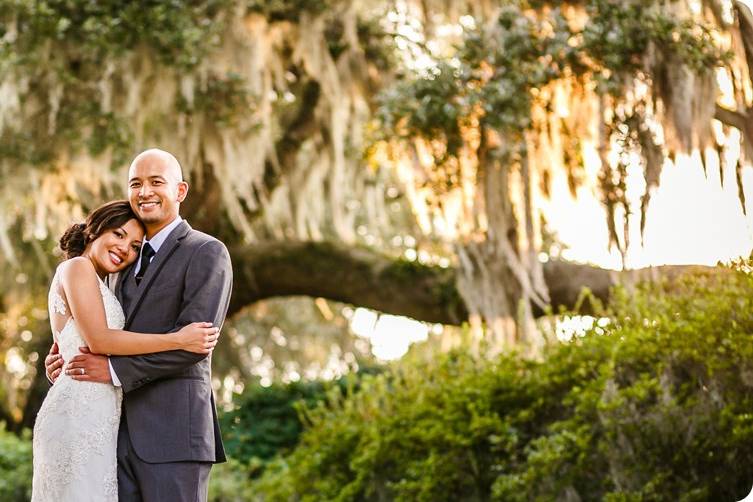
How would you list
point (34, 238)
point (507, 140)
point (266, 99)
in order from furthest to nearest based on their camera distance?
point (34, 238), point (266, 99), point (507, 140)

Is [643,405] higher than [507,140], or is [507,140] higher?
[507,140]

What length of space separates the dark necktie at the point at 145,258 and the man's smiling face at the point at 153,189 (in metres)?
0.08

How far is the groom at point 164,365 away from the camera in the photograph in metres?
3.09

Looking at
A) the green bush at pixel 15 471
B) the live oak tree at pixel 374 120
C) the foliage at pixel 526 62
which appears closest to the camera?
the foliage at pixel 526 62

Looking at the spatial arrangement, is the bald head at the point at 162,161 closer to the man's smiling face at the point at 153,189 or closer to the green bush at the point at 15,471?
the man's smiling face at the point at 153,189

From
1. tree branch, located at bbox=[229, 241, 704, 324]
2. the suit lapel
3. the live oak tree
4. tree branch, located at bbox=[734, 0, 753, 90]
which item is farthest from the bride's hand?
tree branch, located at bbox=[229, 241, 704, 324]

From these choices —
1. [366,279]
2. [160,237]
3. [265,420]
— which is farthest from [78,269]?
[366,279]

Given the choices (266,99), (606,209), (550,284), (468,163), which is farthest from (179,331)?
(266,99)

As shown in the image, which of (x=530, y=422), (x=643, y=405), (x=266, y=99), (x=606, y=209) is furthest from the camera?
(x=266, y=99)

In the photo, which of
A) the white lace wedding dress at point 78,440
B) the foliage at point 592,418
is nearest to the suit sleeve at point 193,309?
the white lace wedding dress at point 78,440

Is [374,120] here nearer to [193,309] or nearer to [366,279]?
[366,279]

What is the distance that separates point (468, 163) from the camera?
737 centimetres

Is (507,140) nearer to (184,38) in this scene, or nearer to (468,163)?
(468,163)

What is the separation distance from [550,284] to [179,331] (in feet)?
17.4
